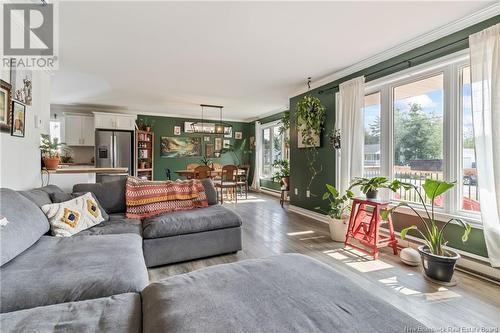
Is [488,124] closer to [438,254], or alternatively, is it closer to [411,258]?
[438,254]

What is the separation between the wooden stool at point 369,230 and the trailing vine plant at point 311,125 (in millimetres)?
1415

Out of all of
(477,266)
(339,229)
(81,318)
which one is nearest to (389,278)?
(477,266)

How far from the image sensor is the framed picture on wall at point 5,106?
2.06 m

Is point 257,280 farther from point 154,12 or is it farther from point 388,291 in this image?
point 154,12

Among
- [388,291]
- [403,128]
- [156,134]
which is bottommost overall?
[388,291]

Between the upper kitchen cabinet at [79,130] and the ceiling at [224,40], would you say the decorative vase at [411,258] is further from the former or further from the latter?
the upper kitchen cabinet at [79,130]

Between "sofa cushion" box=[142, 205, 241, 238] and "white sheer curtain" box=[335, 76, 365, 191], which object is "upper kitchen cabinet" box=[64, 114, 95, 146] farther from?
"white sheer curtain" box=[335, 76, 365, 191]

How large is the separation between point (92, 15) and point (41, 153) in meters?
1.84

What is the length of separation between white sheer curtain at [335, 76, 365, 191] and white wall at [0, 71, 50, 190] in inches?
153

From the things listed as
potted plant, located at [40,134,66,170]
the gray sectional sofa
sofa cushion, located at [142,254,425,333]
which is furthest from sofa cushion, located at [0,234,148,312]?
potted plant, located at [40,134,66,170]

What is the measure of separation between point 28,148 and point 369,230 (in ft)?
12.8

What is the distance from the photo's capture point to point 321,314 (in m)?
0.89

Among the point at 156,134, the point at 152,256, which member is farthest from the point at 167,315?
the point at 156,134

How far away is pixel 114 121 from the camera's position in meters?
6.23
